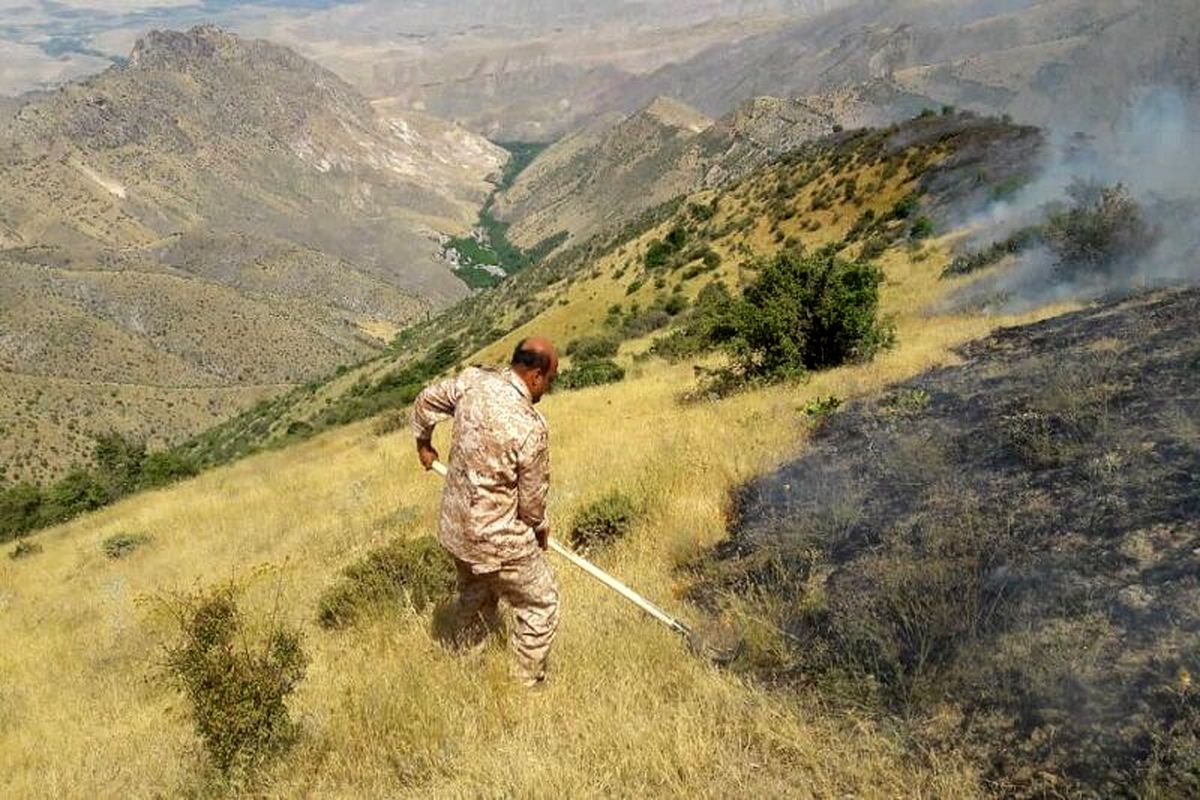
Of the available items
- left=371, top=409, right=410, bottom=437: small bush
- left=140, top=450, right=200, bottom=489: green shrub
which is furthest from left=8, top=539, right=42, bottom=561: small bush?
left=140, top=450, right=200, bottom=489: green shrub

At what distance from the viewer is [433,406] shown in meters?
5.04

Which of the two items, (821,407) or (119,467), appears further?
(119,467)

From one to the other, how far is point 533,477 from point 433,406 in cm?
84

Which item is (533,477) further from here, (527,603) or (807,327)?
(807,327)

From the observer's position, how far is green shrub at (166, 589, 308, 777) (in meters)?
4.50

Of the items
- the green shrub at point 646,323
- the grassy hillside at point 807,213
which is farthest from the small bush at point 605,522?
the green shrub at point 646,323

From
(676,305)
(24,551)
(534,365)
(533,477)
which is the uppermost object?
(534,365)

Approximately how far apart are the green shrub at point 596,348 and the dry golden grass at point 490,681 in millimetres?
15035

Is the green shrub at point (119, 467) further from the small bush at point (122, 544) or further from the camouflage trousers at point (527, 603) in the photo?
the camouflage trousers at point (527, 603)

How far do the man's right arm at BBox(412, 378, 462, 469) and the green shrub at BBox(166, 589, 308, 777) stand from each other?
1.49 meters

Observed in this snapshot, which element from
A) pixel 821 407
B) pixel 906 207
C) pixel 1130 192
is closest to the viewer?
pixel 821 407

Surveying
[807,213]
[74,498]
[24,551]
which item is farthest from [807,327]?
[74,498]

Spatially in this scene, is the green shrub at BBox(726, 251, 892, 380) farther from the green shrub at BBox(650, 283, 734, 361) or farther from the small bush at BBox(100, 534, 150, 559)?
the small bush at BBox(100, 534, 150, 559)

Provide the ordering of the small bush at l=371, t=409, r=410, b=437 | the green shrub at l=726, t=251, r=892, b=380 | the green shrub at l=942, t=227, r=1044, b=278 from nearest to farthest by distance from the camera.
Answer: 1. the green shrub at l=726, t=251, r=892, b=380
2. the green shrub at l=942, t=227, r=1044, b=278
3. the small bush at l=371, t=409, r=410, b=437
